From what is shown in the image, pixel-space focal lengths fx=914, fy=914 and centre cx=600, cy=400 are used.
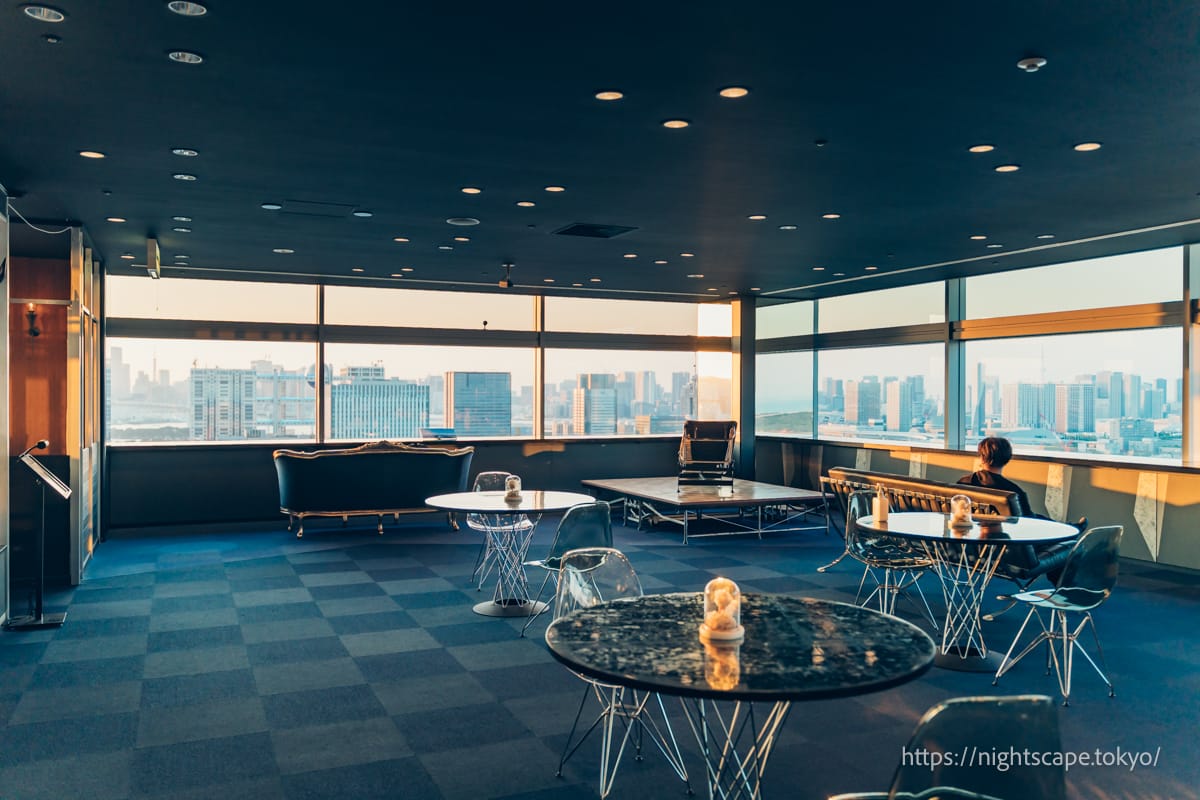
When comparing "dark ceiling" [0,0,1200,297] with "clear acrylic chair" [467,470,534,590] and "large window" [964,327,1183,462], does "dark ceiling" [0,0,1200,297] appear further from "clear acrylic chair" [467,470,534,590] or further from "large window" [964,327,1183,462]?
"clear acrylic chair" [467,470,534,590]

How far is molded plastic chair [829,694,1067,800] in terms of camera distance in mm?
1972

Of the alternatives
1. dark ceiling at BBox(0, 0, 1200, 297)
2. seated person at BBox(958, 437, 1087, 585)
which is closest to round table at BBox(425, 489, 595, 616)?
dark ceiling at BBox(0, 0, 1200, 297)

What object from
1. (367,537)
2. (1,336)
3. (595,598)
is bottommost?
(367,537)

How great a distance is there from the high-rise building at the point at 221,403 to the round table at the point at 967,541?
315 inches

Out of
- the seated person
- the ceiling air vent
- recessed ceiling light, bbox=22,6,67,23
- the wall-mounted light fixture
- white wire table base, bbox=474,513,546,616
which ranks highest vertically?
recessed ceiling light, bbox=22,6,67,23

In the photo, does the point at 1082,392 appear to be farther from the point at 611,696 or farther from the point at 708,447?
the point at 611,696

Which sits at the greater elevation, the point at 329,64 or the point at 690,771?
the point at 329,64

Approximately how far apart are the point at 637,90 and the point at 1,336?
4373 mm

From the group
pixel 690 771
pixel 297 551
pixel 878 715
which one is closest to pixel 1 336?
pixel 297 551

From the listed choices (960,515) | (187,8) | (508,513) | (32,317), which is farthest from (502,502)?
(32,317)

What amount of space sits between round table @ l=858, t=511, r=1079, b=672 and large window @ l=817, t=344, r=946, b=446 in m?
5.53

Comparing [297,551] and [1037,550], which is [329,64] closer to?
[1037,550]

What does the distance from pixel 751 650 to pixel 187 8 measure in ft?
9.81

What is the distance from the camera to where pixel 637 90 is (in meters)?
4.26
